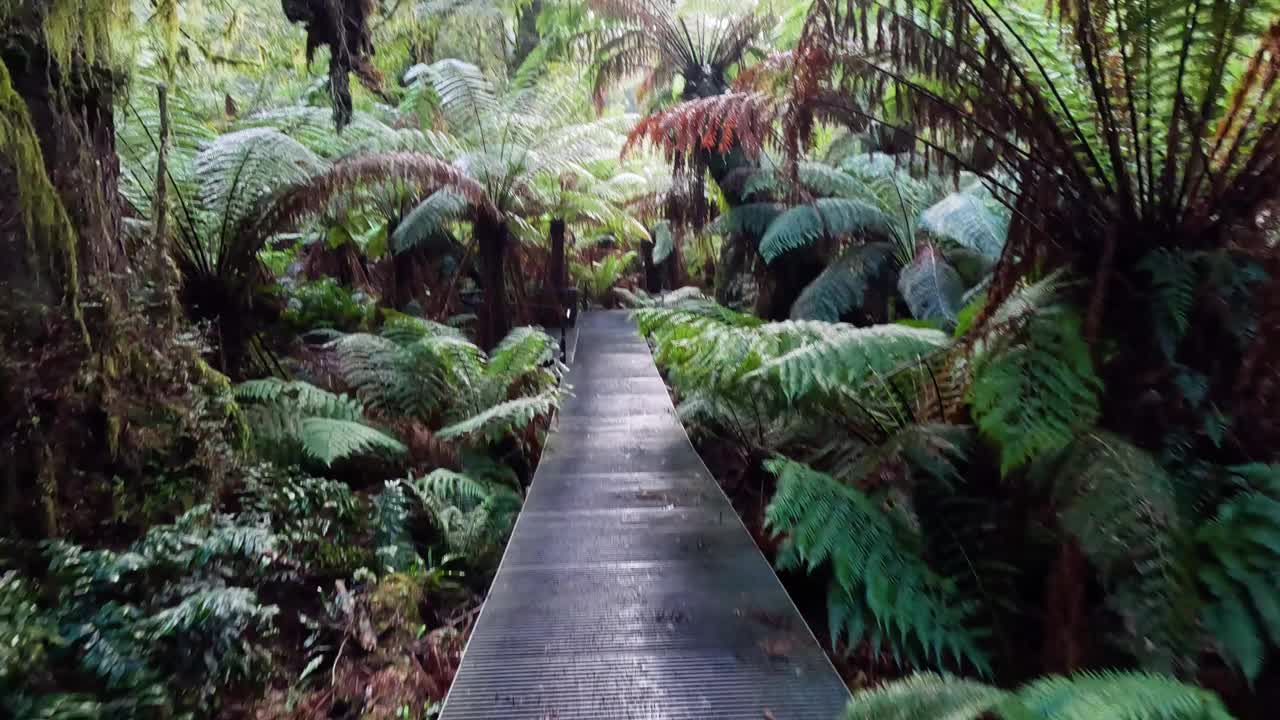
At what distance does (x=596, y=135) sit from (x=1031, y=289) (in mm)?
3657

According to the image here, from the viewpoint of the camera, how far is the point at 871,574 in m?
1.95

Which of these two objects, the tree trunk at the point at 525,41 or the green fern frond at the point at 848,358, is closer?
the green fern frond at the point at 848,358

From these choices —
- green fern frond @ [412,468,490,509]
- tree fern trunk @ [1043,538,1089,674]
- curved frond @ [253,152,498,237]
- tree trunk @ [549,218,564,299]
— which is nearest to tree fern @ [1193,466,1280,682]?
tree fern trunk @ [1043,538,1089,674]

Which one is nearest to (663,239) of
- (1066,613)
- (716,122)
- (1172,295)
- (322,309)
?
(322,309)

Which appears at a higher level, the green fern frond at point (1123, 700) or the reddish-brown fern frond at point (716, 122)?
the reddish-brown fern frond at point (716, 122)

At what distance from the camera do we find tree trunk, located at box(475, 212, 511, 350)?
500 centimetres

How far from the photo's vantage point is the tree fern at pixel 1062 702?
3.68 feet

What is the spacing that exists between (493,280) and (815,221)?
2.34m

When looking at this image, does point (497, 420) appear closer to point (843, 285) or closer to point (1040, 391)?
point (1040, 391)

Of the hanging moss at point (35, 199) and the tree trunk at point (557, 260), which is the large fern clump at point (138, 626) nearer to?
the hanging moss at point (35, 199)

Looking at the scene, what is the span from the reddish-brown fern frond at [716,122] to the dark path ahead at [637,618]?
5.40 feet

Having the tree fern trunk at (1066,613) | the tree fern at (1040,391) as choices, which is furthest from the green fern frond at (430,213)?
the tree fern trunk at (1066,613)

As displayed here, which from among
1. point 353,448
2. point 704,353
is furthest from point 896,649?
point 353,448

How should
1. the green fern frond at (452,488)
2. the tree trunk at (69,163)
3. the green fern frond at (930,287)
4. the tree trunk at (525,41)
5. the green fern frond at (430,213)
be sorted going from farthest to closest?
1. the tree trunk at (525,41)
2. the green fern frond at (430,213)
3. the green fern frond at (930,287)
4. the green fern frond at (452,488)
5. the tree trunk at (69,163)
